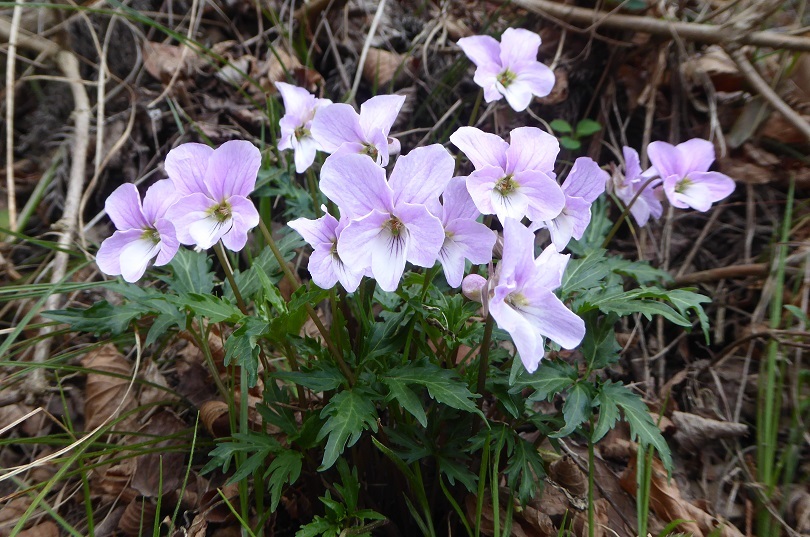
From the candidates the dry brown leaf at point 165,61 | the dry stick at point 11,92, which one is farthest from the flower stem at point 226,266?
the dry brown leaf at point 165,61

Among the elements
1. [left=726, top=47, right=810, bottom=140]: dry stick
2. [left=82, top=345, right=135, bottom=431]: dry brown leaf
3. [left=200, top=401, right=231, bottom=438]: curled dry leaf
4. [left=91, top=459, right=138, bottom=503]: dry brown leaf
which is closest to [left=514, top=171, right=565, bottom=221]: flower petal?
[left=200, top=401, right=231, bottom=438]: curled dry leaf

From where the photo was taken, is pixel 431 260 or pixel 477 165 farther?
pixel 477 165

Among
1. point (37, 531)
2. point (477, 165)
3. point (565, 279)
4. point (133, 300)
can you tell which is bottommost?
point (37, 531)

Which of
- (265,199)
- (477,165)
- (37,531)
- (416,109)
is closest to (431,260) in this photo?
(477,165)

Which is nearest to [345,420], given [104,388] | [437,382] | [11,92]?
[437,382]

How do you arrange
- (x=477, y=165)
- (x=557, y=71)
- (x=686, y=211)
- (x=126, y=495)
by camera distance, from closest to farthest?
(x=477, y=165)
(x=126, y=495)
(x=686, y=211)
(x=557, y=71)

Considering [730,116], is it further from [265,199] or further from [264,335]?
[264,335]
